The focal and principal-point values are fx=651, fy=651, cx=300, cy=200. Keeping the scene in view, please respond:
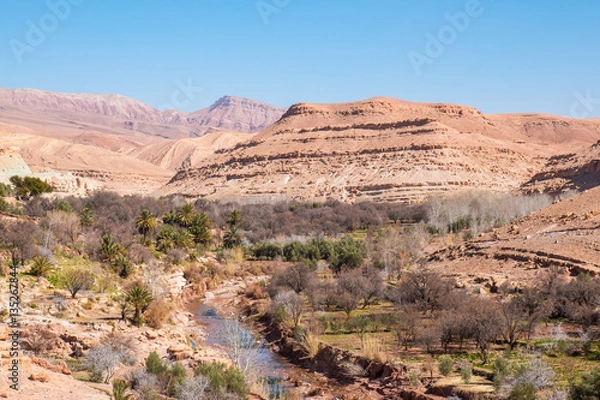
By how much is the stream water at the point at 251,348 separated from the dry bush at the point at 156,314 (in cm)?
211

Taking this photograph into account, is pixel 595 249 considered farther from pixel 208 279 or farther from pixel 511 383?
pixel 208 279

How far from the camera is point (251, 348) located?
79.9ft

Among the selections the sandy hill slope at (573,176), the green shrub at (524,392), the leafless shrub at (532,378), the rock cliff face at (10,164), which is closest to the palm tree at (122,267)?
the leafless shrub at (532,378)

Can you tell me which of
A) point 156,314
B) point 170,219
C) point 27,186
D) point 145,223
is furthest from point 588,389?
point 27,186

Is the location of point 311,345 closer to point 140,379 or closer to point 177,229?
point 140,379

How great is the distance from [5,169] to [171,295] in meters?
37.5

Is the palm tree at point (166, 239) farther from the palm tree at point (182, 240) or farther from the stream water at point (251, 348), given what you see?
the stream water at point (251, 348)

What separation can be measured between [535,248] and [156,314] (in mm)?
19081

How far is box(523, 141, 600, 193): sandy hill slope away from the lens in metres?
72.8

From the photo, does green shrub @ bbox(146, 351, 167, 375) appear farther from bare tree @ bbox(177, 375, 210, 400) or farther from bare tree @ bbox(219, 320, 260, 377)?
bare tree @ bbox(219, 320, 260, 377)

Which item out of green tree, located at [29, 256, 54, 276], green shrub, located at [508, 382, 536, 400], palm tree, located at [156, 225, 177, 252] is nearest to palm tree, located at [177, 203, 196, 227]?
palm tree, located at [156, 225, 177, 252]

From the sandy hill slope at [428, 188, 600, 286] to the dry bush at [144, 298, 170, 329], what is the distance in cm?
1417

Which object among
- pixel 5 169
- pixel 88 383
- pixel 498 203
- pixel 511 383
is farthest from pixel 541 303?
pixel 5 169

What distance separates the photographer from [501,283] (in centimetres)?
2998
